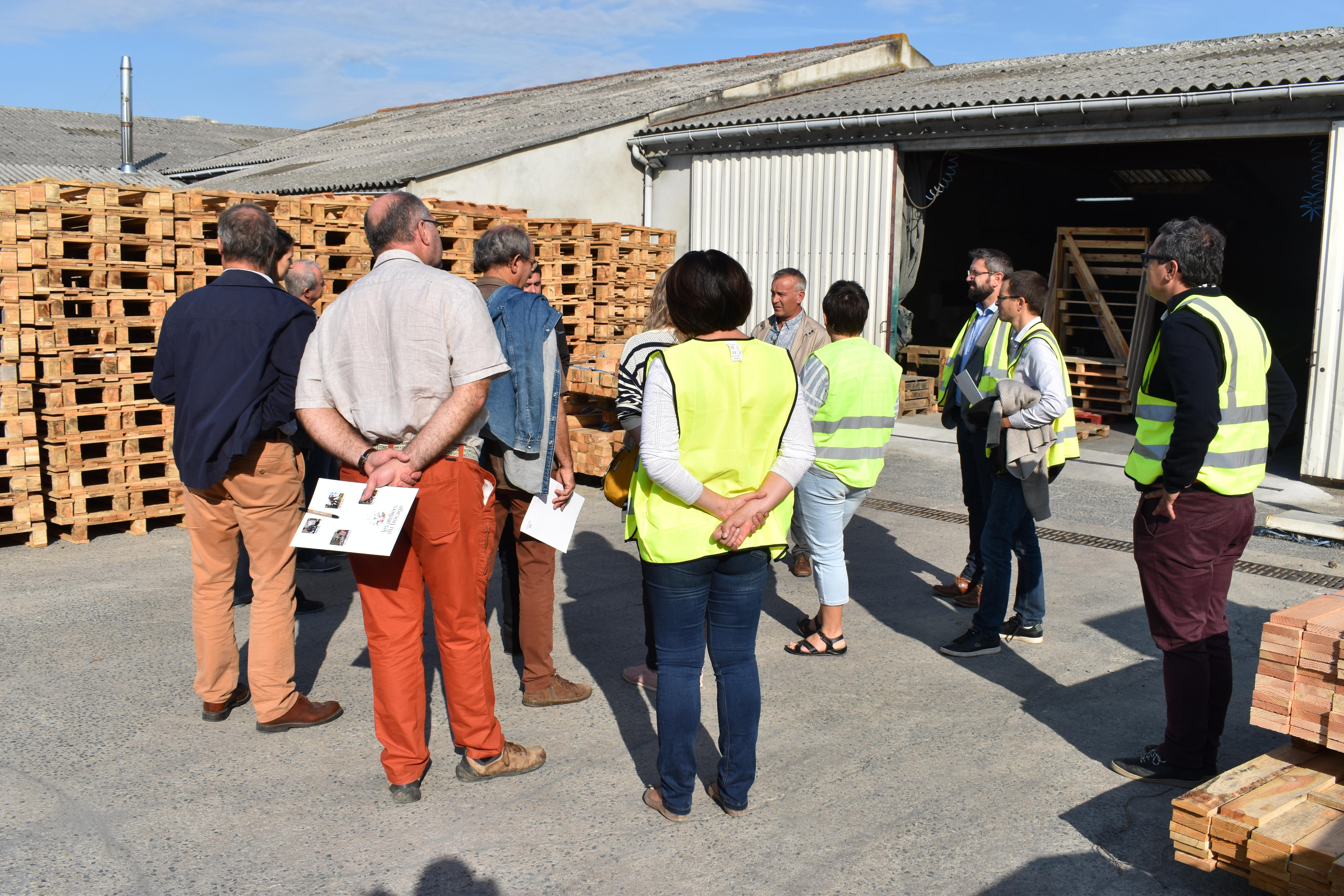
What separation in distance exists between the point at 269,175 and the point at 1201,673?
59.6 feet

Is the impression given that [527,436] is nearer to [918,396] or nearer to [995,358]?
→ [995,358]

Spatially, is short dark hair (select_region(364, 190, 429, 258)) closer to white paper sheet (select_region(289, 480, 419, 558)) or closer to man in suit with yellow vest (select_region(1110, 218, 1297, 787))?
white paper sheet (select_region(289, 480, 419, 558))

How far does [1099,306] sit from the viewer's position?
15.1 metres

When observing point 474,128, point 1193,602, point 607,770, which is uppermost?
point 474,128

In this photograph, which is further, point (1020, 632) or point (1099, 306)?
point (1099, 306)

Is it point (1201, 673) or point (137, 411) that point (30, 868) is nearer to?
point (1201, 673)

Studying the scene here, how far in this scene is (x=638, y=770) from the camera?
4078mm

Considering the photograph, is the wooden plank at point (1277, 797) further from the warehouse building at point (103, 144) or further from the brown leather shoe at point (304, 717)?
the warehouse building at point (103, 144)

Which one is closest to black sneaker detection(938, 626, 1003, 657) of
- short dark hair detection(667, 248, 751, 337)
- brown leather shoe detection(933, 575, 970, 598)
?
brown leather shoe detection(933, 575, 970, 598)

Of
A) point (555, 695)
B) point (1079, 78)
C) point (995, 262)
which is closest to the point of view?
point (555, 695)

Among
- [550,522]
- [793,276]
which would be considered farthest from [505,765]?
[793,276]

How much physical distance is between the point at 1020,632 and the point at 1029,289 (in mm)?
1881

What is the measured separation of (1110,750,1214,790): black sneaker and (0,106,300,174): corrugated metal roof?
19.1 metres

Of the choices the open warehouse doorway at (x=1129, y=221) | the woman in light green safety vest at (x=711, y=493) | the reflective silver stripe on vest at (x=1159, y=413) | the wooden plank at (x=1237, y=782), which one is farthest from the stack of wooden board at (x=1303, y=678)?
the open warehouse doorway at (x=1129, y=221)
